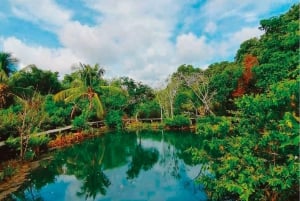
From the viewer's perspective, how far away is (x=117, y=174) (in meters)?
11.9

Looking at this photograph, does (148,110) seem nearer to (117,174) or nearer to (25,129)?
(25,129)


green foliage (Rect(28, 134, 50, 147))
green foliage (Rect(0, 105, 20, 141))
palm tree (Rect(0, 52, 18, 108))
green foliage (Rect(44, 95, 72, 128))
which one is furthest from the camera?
green foliage (Rect(44, 95, 72, 128))

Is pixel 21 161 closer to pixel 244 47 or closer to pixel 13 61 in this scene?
pixel 13 61

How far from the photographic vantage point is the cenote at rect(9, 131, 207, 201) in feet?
30.4

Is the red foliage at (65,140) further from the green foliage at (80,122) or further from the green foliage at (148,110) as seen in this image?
the green foliage at (148,110)

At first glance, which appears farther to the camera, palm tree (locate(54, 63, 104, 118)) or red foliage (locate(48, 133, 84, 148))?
palm tree (locate(54, 63, 104, 118))

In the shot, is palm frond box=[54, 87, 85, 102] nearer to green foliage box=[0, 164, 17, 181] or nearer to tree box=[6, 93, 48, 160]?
tree box=[6, 93, 48, 160]

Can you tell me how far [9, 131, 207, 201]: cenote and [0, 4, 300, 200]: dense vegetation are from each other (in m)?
1.24

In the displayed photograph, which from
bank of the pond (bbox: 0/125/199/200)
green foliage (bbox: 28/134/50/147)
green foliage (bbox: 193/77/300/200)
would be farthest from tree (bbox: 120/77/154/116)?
green foliage (bbox: 193/77/300/200)

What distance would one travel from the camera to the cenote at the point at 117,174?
9258 millimetres

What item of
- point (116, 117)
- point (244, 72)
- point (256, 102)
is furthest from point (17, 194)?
point (116, 117)

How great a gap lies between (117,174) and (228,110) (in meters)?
5.98

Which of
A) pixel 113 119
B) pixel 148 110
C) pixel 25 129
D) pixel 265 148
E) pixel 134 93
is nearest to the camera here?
pixel 265 148

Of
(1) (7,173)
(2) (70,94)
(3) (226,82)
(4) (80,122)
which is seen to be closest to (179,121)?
(3) (226,82)
